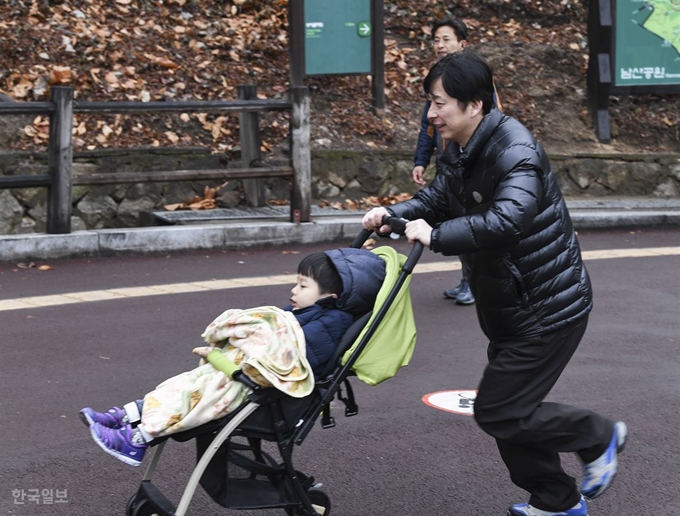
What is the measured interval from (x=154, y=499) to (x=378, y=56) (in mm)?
9683

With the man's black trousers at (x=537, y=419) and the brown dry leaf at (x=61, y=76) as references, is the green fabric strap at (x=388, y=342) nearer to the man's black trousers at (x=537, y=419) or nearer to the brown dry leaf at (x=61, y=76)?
the man's black trousers at (x=537, y=419)

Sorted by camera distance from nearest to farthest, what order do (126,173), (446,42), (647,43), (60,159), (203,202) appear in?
(446,42) → (60,159) → (126,173) → (203,202) → (647,43)

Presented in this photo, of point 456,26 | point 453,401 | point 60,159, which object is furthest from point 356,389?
point 60,159

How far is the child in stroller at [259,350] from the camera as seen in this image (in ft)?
11.7

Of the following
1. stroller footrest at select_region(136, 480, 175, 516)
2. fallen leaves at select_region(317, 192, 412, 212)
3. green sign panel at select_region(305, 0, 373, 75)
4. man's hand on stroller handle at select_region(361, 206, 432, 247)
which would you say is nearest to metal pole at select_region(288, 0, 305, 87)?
green sign panel at select_region(305, 0, 373, 75)

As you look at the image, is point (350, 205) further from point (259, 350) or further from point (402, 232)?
point (259, 350)

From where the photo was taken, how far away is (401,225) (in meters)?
3.88

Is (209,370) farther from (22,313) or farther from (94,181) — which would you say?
(94,181)

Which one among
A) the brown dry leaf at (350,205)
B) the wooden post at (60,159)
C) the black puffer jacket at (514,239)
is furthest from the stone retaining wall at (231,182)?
the black puffer jacket at (514,239)

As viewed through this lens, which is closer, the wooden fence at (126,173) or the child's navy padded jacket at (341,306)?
the child's navy padded jacket at (341,306)

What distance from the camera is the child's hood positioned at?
3898mm

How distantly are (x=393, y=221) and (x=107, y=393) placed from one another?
2.43 meters

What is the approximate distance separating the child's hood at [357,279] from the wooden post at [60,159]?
581 centimetres

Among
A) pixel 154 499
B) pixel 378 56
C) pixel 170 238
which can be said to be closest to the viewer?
pixel 154 499
